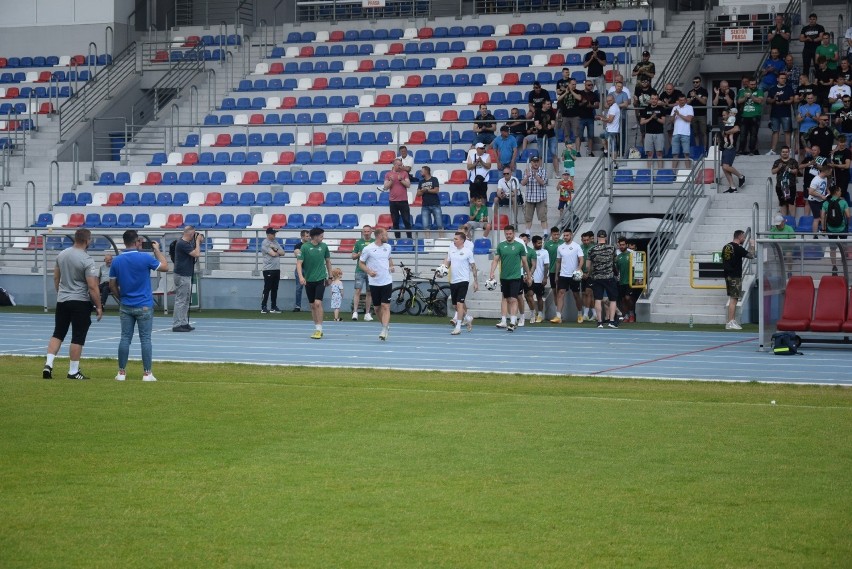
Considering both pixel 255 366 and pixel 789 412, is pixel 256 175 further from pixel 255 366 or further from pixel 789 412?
pixel 789 412

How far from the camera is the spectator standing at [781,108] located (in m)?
31.3

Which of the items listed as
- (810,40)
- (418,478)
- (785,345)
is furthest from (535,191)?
(418,478)

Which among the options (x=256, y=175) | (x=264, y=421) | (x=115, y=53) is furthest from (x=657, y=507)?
(x=115, y=53)

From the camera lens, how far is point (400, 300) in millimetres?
30156

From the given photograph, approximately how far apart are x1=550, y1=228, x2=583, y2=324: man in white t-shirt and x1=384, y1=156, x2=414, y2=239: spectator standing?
4.93 m

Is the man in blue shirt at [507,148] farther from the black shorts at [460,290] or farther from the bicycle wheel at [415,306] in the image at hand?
the black shorts at [460,290]

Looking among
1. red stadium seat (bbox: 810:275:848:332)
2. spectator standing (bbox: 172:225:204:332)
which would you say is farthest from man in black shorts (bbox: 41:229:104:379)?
red stadium seat (bbox: 810:275:848:332)

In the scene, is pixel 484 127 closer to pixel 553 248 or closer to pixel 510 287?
pixel 553 248

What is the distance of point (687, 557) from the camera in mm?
7805

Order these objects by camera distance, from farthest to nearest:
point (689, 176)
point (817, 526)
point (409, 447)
→ 1. point (689, 176)
2. point (409, 447)
3. point (817, 526)

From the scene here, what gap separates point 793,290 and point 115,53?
27.7 meters

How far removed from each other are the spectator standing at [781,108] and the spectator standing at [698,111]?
1.63m

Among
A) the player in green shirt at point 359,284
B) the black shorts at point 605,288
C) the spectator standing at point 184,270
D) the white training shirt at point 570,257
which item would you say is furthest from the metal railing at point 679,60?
the spectator standing at point 184,270

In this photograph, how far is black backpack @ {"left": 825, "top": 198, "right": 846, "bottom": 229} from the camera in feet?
86.9
